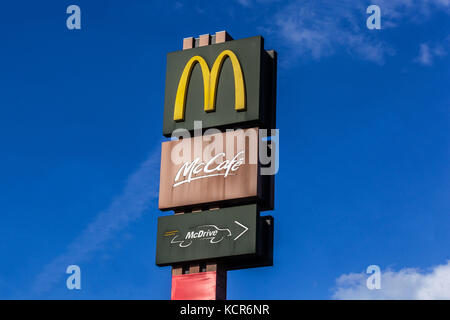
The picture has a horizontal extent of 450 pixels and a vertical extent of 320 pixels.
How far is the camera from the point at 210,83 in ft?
149

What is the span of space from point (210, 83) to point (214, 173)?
15.6 feet

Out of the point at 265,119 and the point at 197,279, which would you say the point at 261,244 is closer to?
the point at 197,279

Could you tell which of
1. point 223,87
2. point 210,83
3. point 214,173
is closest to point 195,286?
point 214,173

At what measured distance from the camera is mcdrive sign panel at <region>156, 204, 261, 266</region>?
41.7 metres

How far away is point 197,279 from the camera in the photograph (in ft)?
138

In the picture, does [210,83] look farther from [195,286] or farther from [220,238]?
[195,286]

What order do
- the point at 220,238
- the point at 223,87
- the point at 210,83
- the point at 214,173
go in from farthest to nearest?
the point at 210,83 → the point at 223,87 → the point at 214,173 → the point at 220,238

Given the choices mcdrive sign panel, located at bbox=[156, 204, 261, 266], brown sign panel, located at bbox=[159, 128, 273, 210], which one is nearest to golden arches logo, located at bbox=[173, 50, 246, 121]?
brown sign panel, located at bbox=[159, 128, 273, 210]

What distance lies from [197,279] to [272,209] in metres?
4.84

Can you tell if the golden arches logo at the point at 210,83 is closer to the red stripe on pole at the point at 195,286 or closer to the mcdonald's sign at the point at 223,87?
the mcdonald's sign at the point at 223,87

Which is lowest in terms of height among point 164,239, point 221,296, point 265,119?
point 221,296
